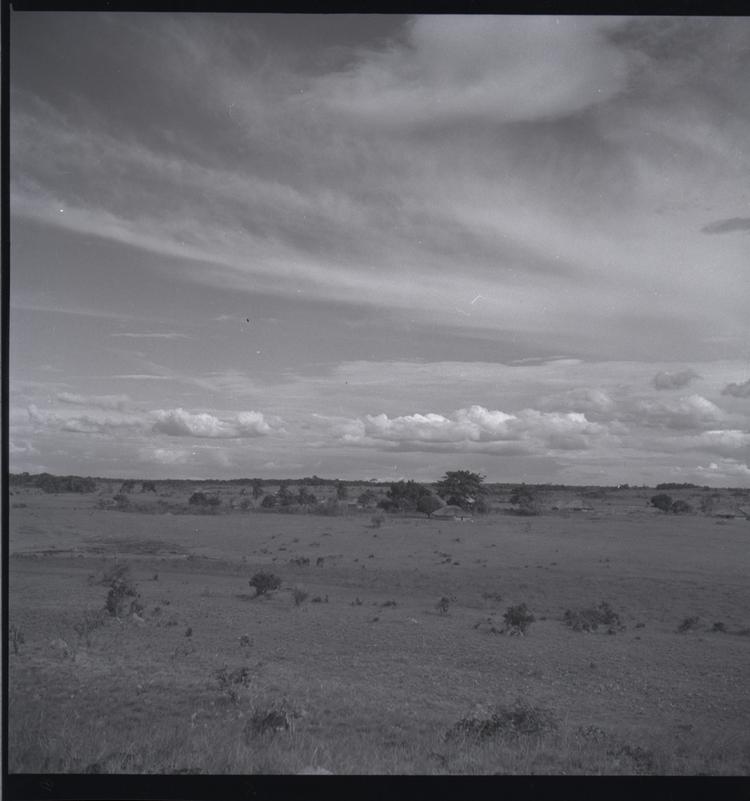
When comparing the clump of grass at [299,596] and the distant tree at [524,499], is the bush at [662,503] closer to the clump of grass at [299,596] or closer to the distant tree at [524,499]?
the distant tree at [524,499]

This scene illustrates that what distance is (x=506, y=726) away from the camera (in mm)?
7359

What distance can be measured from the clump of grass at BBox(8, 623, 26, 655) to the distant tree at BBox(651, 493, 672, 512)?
24145 mm

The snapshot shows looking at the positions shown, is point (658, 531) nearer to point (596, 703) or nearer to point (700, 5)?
point (596, 703)

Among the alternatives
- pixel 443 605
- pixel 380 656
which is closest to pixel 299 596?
pixel 443 605

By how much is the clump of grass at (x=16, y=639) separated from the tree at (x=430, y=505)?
15.6 metres

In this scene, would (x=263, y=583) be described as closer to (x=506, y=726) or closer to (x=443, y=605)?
(x=443, y=605)

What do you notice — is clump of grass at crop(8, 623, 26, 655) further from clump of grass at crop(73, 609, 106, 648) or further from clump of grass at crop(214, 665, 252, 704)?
clump of grass at crop(214, 665, 252, 704)

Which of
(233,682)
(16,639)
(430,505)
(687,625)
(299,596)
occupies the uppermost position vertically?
(430,505)

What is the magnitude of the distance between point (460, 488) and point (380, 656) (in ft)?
45.2

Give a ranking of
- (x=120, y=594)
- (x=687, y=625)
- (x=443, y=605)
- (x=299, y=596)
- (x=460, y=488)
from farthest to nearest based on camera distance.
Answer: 1. (x=460, y=488)
2. (x=299, y=596)
3. (x=443, y=605)
4. (x=120, y=594)
5. (x=687, y=625)

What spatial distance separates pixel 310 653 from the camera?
34.6 ft

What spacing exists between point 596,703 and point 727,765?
7.08 feet

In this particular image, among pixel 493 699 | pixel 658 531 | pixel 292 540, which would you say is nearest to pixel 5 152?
pixel 493 699

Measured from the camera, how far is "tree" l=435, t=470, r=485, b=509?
23078 mm
